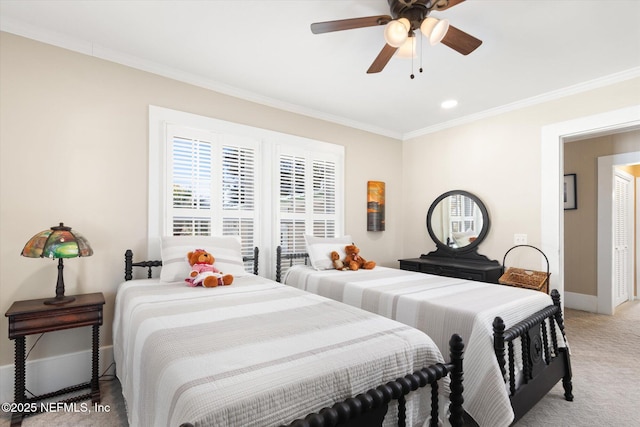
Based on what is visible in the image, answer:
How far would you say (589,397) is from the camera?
2.23m

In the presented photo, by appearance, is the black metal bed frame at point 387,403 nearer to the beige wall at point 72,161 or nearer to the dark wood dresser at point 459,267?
the beige wall at point 72,161

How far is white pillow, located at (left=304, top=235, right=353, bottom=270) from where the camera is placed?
3.40 meters

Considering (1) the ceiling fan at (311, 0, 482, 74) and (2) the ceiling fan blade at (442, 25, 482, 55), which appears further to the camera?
(2) the ceiling fan blade at (442, 25, 482, 55)

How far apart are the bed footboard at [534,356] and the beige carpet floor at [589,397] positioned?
0.17 m

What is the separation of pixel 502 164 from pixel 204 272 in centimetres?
349

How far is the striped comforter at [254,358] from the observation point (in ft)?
3.06

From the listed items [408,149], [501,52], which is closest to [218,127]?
[501,52]

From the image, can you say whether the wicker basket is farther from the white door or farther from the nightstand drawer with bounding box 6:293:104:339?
the nightstand drawer with bounding box 6:293:104:339

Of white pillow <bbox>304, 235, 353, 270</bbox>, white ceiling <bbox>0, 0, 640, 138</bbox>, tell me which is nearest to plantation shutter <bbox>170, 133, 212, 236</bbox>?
white ceiling <bbox>0, 0, 640, 138</bbox>

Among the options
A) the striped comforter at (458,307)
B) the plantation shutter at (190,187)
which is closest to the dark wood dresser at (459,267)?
the striped comforter at (458,307)

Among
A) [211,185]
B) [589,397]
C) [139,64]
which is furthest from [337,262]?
[139,64]

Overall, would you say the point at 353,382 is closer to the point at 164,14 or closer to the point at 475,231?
the point at 164,14

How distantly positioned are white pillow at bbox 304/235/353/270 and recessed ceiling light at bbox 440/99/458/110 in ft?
6.54

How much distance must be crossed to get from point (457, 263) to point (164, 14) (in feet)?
12.7
